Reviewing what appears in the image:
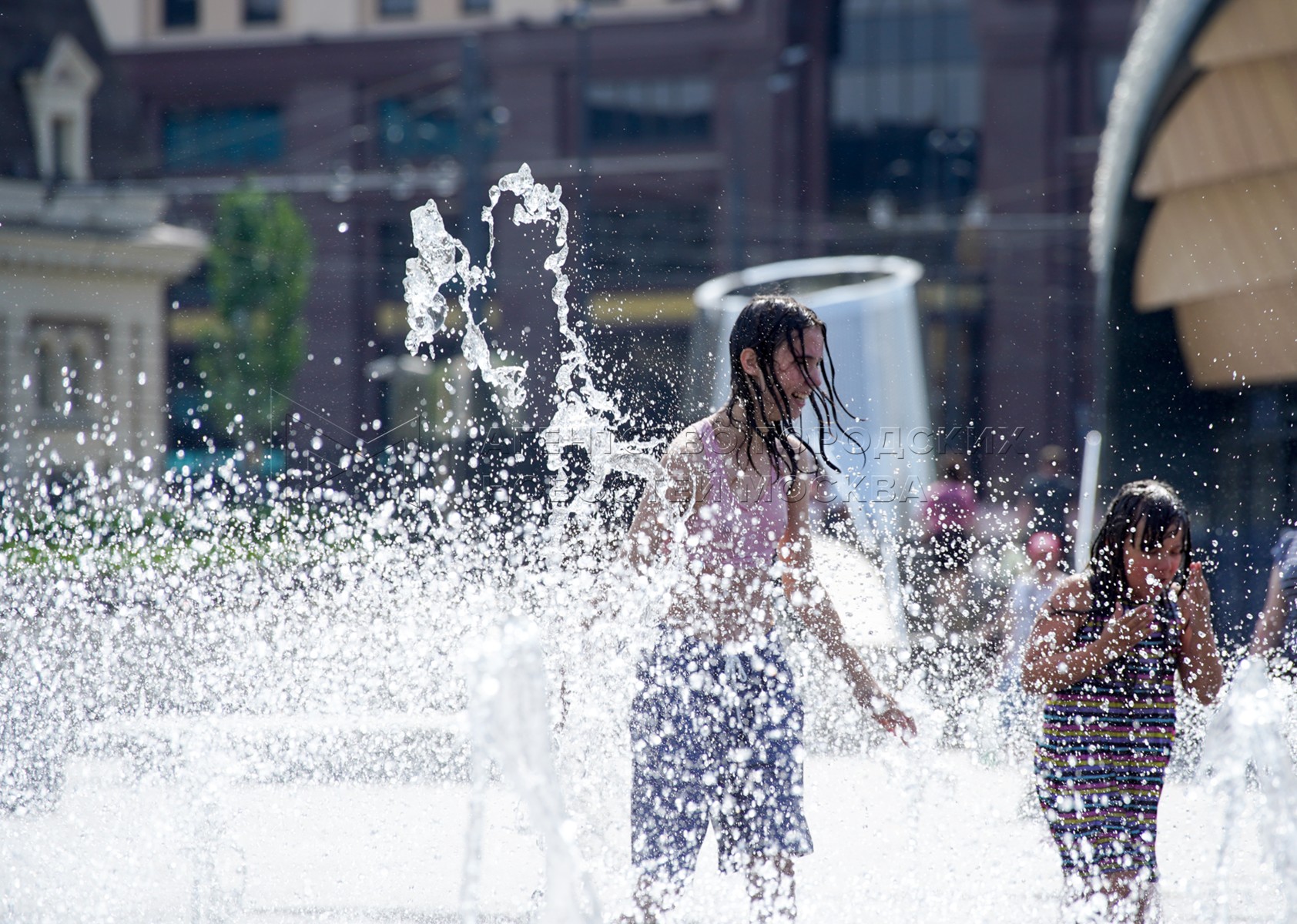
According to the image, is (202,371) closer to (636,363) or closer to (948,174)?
(948,174)

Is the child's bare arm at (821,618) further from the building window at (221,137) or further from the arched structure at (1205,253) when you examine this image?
the building window at (221,137)

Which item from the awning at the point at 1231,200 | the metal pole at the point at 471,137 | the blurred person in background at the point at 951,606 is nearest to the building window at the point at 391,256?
the metal pole at the point at 471,137

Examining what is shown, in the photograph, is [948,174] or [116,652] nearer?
[116,652]

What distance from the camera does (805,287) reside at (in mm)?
11898

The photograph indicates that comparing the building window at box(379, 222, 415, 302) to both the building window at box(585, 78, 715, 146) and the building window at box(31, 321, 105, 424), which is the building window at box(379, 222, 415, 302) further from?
the building window at box(31, 321, 105, 424)

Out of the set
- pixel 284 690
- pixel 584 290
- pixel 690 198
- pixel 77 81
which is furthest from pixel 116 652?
pixel 690 198

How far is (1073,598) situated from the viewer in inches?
125

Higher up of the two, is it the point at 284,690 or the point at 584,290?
the point at 584,290

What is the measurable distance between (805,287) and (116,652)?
24.1ft

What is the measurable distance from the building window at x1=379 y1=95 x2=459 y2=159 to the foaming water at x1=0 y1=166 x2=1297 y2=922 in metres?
28.4

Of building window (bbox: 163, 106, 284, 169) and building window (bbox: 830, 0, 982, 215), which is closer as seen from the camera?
building window (bbox: 830, 0, 982, 215)

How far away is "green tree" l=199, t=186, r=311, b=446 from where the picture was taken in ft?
103

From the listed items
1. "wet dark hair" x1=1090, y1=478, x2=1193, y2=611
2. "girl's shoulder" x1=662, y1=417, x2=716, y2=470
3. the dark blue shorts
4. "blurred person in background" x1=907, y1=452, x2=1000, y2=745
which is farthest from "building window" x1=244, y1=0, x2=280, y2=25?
the dark blue shorts

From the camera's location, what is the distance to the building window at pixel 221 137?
35656 mm
